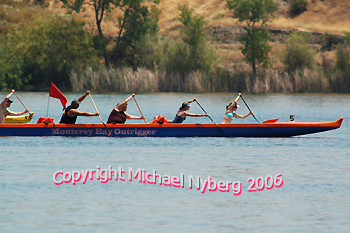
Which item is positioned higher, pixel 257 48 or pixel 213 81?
pixel 257 48

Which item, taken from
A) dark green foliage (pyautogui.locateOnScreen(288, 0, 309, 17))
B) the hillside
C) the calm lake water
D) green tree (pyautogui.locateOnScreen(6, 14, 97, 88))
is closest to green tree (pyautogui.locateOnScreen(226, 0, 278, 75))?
green tree (pyautogui.locateOnScreen(6, 14, 97, 88))

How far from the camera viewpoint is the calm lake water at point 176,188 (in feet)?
41.2

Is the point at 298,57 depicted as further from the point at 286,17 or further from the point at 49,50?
the point at 286,17

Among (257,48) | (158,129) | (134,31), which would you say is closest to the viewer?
(158,129)

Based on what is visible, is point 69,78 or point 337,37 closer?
point 69,78

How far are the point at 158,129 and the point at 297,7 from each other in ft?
261

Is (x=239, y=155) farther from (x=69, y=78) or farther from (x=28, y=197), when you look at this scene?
(x=69, y=78)

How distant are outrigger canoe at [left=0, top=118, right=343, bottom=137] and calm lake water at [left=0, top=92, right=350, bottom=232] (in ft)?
1.11

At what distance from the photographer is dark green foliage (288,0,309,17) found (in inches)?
3964

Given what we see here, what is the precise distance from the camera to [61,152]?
22125 mm

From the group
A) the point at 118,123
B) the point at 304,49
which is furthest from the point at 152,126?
the point at 304,49

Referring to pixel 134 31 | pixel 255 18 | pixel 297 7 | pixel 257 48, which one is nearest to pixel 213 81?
pixel 257 48

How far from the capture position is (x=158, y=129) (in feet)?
81.9

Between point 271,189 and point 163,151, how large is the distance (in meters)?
7.18
